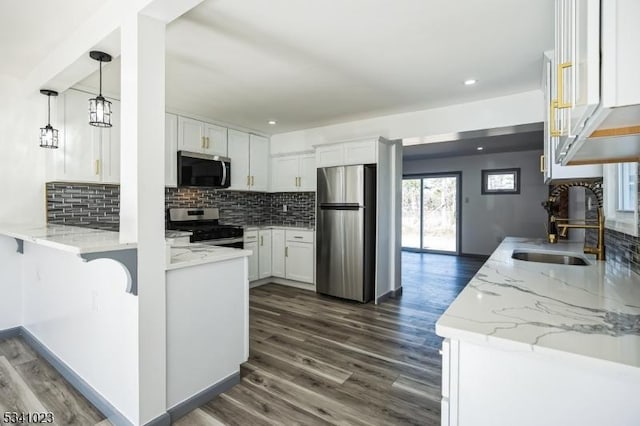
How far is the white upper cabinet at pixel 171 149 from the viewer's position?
374cm

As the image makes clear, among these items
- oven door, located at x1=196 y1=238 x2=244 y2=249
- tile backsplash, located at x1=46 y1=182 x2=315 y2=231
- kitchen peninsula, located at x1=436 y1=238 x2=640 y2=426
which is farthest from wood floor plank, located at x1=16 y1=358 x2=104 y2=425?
kitchen peninsula, located at x1=436 y1=238 x2=640 y2=426

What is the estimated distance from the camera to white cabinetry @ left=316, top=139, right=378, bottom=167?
386 centimetres

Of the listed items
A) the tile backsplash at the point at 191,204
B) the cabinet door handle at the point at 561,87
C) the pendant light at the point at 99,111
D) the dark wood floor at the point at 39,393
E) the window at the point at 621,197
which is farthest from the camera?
the tile backsplash at the point at 191,204

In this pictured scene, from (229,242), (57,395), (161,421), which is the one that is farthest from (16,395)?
(229,242)

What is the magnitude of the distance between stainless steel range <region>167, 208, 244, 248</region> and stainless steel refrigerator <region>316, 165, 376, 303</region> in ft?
3.73

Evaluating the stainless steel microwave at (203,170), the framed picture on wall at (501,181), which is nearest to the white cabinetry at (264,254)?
the stainless steel microwave at (203,170)

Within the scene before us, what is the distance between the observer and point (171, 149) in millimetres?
3781

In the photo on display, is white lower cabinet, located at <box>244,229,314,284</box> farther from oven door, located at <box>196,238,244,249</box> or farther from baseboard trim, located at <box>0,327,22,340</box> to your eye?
baseboard trim, located at <box>0,327,22,340</box>

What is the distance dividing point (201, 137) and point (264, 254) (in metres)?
1.86

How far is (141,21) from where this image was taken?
160 centimetres

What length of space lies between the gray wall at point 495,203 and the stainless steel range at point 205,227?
5337mm

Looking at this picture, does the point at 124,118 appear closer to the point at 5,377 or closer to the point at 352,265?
the point at 5,377

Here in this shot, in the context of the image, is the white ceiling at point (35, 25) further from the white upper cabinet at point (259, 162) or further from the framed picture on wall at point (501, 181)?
the framed picture on wall at point (501, 181)

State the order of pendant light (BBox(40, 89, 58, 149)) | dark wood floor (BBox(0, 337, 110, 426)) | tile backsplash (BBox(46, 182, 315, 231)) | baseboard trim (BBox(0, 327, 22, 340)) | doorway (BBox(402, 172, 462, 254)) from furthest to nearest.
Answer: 1. doorway (BBox(402, 172, 462, 254))
2. tile backsplash (BBox(46, 182, 315, 231))
3. baseboard trim (BBox(0, 327, 22, 340))
4. pendant light (BBox(40, 89, 58, 149))
5. dark wood floor (BBox(0, 337, 110, 426))
